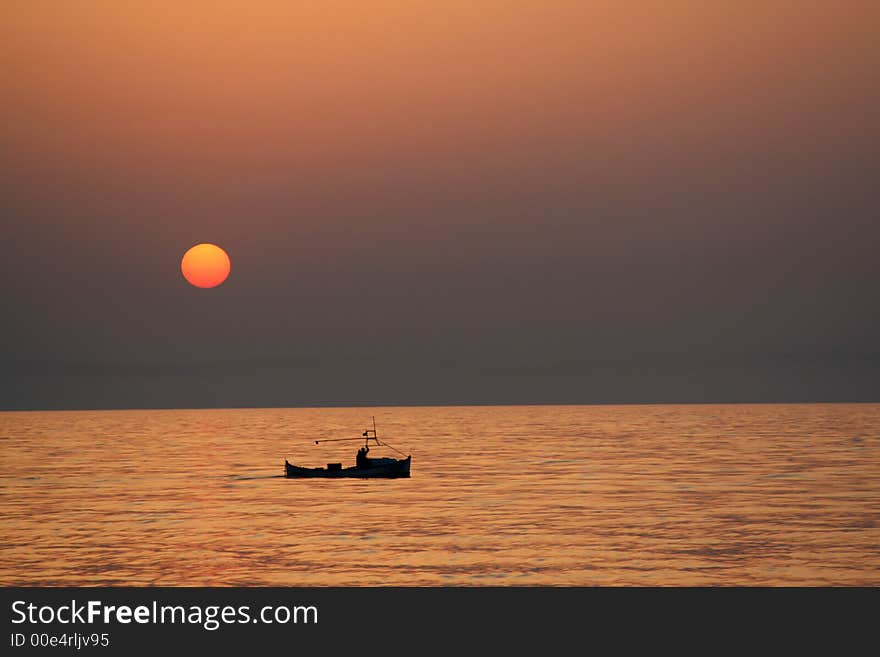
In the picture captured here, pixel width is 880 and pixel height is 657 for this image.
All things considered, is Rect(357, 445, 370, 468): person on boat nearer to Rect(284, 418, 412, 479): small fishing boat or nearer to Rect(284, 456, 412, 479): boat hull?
Rect(284, 418, 412, 479): small fishing boat

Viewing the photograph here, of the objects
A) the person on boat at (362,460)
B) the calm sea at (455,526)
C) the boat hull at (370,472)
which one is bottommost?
the calm sea at (455,526)

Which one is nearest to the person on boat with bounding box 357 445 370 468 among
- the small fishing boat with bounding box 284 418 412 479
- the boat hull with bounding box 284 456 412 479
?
the small fishing boat with bounding box 284 418 412 479

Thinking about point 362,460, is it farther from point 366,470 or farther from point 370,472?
point 370,472

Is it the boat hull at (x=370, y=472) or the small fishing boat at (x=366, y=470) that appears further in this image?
the small fishing boat at (x=366, y=470)

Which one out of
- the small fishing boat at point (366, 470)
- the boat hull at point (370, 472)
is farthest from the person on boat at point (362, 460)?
the boat hull at point (370, 472)

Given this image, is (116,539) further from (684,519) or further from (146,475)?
(146,475)

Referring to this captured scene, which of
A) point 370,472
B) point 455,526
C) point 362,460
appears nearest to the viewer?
point 455,526

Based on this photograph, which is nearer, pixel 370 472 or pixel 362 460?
pixel 370 472

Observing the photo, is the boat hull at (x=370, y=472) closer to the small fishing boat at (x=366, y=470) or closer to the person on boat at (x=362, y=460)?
the small fishing boat at (x=366, y=470)

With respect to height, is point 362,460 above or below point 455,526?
above

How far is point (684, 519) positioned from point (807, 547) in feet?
54.5

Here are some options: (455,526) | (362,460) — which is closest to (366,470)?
(362,460)
